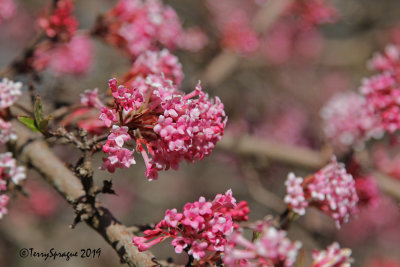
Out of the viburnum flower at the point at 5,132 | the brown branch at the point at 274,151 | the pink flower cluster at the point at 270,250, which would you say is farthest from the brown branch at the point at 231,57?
the pink flower cluster at the point at 270,250

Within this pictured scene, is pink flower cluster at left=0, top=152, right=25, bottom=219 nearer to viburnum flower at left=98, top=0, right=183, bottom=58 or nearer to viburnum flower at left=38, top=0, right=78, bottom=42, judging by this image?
viburnum flower at left=38, top=0, right=78, bottom=42

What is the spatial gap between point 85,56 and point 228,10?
244cm

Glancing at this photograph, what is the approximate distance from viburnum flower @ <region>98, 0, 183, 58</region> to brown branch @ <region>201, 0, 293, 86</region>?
48.6 inches

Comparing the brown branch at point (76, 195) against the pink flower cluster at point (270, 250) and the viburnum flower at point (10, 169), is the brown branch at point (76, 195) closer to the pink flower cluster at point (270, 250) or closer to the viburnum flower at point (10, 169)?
the viburnum flower at point (10, 169)

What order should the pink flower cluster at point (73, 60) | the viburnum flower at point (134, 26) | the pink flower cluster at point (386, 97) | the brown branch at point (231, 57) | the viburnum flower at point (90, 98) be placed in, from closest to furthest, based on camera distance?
the viburnum flower at point (90, 98), the pink flower cluster at point (386, 97), the viburnum flower at point (134, 26), the pink flower cluster at point (73, 60), the brown branch at point (231, 57)

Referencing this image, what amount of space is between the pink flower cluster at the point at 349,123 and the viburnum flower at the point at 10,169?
6.64 feet

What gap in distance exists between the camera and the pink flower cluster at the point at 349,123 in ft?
8.77

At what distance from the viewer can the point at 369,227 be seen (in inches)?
288

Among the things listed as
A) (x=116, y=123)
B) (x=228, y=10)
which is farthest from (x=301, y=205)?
(x=228, y=10)

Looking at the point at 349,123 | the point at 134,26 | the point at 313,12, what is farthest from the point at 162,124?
the point at 313,12

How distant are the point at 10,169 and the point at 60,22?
104 cm

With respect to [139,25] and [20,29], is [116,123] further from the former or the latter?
[20,29]

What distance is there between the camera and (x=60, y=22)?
8.51ft

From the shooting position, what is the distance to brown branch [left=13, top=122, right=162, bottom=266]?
1.76m
